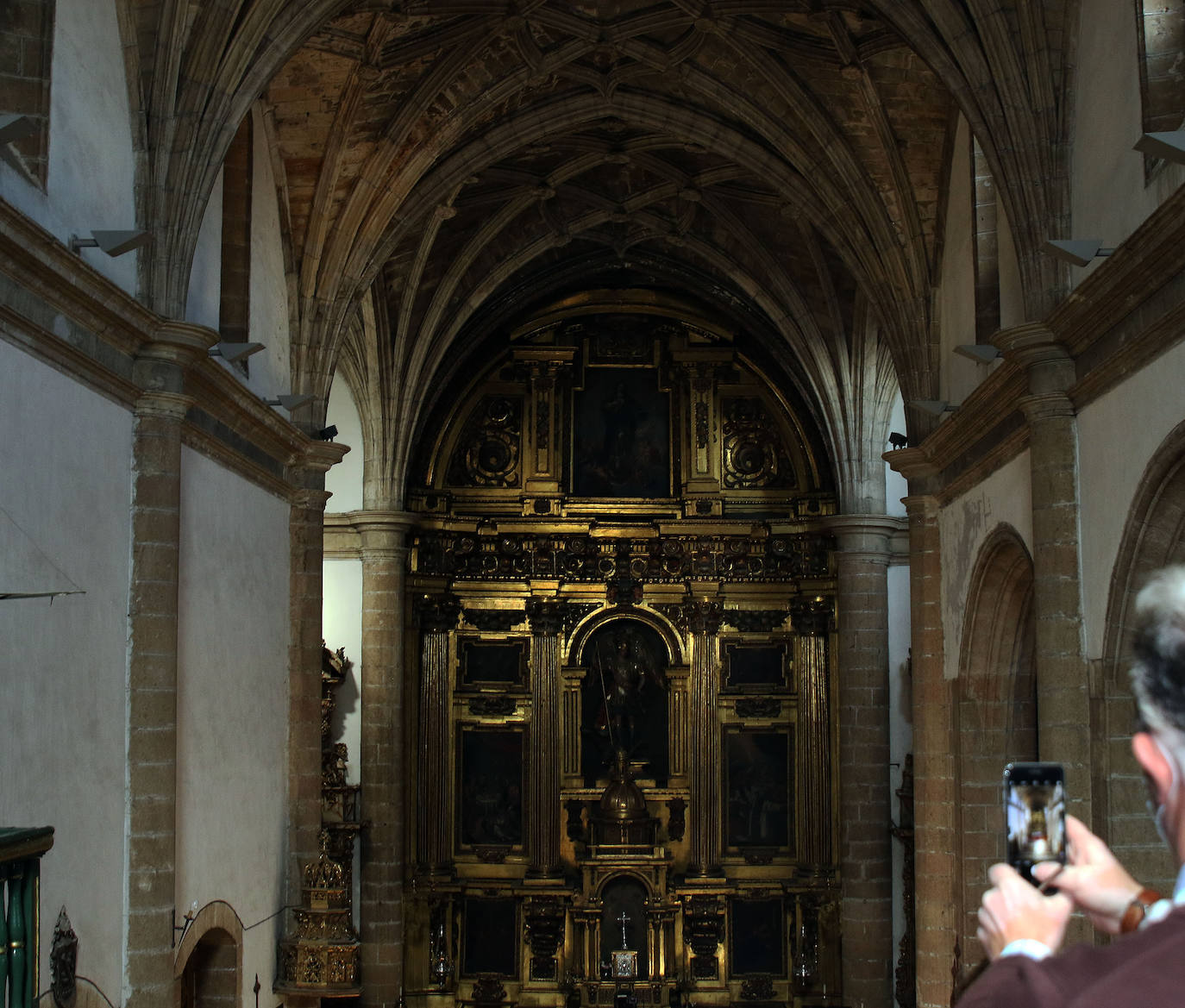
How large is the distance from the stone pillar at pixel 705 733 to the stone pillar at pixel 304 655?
7.73 m

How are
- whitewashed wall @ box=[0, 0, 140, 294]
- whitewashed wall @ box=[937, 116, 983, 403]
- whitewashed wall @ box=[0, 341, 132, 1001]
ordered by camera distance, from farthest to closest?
whitewashed wall @ box=[937, 116, 983, 403] < whitewashed wall @ box=[0, 0, 140, 294] < whitewashed wall @ box=[0, 341, 132, 1001]

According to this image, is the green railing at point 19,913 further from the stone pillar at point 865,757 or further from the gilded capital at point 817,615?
the gilded capital at point 817,615

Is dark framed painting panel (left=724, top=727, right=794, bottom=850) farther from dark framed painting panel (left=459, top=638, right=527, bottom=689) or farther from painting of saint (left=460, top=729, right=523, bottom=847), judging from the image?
dark framed painting panel (left=459, top=638, right=527, bottom=689)

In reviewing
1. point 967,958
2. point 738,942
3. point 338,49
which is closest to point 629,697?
point 738,942

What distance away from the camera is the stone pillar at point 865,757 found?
20234 mm

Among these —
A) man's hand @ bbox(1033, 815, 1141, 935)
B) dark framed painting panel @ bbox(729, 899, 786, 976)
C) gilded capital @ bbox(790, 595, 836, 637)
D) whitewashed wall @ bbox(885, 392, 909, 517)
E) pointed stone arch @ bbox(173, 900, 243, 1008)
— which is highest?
whitewashed wall @ bbox(885, 392, 909, 517)

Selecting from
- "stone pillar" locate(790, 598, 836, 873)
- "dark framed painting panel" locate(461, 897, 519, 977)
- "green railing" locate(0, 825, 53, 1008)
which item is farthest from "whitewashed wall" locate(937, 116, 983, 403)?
"dark framed painting panel" locate(461, 897, 519, 977)

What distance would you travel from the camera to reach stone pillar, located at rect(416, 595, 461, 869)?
22203 millimetres

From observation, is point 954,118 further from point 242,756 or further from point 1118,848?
point 242,756

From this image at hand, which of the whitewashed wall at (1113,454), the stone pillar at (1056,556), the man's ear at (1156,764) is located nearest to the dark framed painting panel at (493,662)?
the stone pillar at (1056,556)

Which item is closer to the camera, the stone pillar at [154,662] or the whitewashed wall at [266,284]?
the stone pillar at [154,662]

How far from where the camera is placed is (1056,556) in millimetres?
11211

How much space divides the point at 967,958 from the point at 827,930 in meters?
7.78

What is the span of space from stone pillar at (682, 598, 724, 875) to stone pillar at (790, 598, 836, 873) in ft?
3.79
